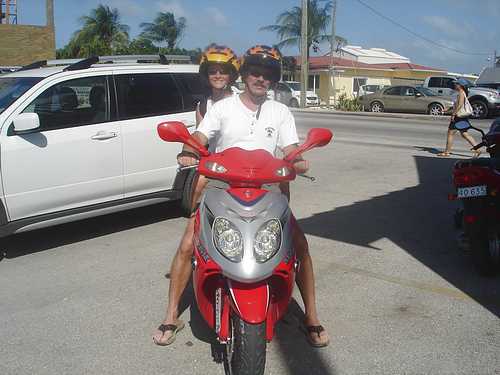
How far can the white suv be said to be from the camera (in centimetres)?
540

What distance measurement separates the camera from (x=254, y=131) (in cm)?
357

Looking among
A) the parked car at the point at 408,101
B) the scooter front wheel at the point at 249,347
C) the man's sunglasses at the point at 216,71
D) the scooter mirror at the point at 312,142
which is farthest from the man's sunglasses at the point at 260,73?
the parked car at the point at 408,101

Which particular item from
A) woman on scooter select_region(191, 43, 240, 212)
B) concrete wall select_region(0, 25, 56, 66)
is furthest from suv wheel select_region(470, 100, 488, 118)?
woman on scooter select_region(191, 43, 240, 212)

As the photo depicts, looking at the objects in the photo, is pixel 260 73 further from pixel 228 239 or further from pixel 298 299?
pixel 298 299

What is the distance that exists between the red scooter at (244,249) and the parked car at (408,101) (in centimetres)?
2427

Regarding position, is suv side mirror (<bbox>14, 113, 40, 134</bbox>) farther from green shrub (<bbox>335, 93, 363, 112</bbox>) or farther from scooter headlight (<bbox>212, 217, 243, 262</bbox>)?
green shrub (<bbox>335, 93, 363, 112</bbox>)

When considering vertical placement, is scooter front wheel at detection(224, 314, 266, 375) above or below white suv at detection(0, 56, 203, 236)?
below

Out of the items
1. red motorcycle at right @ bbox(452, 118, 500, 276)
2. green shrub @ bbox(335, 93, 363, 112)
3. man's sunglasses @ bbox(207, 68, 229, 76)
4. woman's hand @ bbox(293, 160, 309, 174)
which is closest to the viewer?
woman's hand @ bbox(293, 160, 309, 174)

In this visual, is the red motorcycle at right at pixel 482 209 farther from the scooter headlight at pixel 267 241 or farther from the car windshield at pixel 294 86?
the car windshield at pixel 294 86

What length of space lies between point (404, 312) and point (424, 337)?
43cm

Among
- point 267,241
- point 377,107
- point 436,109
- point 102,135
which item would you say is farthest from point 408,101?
point 267,241

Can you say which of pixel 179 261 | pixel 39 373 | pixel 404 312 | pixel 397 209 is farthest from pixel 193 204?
pixel 397 209

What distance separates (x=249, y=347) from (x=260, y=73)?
1.65 m

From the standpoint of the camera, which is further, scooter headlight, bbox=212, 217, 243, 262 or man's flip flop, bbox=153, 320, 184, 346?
man's flip flop, bbox=153, 320, 184, 346
